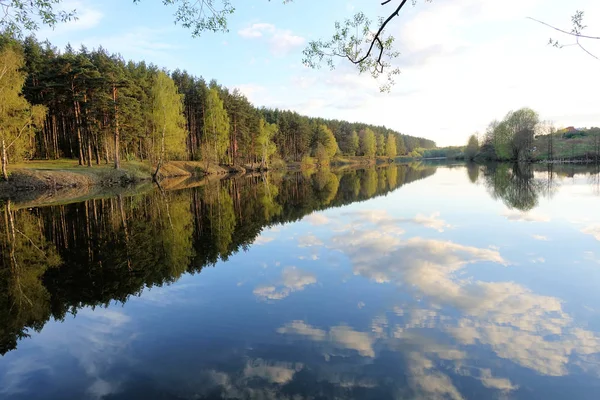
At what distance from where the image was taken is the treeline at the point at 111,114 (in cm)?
3991

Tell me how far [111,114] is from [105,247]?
36110 millimetres

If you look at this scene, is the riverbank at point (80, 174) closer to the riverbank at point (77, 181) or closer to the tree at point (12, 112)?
the riverbank at point (77, 181)

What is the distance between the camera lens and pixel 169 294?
893 cm

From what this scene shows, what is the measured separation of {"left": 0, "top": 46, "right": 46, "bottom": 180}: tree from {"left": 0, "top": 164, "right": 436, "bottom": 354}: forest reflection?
10840mm

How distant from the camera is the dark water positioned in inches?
204

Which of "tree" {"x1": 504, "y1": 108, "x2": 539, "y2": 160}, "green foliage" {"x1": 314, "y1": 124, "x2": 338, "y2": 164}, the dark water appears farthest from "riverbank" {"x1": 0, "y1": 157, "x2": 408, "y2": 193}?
→ "tree" {"x1": 504, "y1": 108, "x2": 539, "y2": 160}

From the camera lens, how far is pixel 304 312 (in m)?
7.54

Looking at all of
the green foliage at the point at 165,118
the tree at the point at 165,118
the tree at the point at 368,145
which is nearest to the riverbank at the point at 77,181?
the tree at the point at 165,118

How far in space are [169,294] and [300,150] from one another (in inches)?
4144

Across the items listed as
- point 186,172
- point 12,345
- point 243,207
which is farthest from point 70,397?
point 186,172

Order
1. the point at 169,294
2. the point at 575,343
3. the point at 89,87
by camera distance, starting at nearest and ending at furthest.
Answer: the point at 575,343, the point at 169,294, the point at 89,87

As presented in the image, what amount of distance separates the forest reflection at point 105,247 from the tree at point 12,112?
10840 mm

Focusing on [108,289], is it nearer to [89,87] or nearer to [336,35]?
[336,35]

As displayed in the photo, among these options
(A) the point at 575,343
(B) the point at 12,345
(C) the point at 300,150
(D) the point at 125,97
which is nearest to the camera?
(A) the point at 575,343
